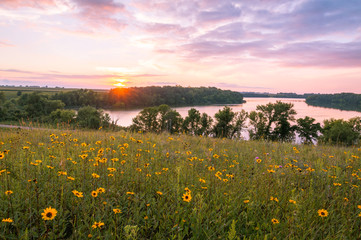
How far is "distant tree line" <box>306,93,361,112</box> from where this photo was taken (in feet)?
431

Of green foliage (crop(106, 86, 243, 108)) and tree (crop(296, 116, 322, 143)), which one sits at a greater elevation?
green foliage (crop(106, 86, 243, 108))

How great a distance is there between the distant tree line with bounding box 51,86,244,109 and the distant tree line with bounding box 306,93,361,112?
299 feet

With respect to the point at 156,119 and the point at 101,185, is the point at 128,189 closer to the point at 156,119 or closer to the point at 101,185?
the point at 101,185

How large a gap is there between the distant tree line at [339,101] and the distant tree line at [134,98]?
3588 inches

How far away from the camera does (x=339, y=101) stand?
475ft

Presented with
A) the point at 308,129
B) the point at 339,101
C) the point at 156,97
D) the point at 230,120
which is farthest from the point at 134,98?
the point at 339,101

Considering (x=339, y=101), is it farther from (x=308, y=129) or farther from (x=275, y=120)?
(x=275, y=120)

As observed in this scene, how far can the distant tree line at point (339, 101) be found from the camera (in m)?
131

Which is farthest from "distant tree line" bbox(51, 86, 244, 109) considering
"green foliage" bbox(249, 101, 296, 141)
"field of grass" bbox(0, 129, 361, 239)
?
"field of grass" bbox(0, 129, 361, 239)

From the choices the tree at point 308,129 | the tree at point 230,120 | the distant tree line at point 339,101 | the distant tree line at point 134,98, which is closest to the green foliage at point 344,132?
the tree at point 308,129

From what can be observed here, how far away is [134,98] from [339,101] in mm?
151607

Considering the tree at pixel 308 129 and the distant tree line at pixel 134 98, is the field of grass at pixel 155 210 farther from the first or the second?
the distant tree line at pixel 134 98

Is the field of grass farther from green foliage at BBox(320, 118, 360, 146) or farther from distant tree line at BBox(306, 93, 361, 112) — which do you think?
distant tree line at BBox(306, 93, 361, 112)

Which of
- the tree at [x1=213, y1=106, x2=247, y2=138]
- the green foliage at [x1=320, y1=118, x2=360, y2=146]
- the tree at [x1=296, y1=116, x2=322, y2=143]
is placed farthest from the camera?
the tree at [x1=213, y1=106, x2=247, y2=138]
